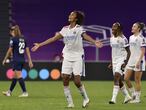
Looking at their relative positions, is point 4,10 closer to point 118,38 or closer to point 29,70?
point 29,70

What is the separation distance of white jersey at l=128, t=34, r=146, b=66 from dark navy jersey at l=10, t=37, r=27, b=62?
3527 millimetres

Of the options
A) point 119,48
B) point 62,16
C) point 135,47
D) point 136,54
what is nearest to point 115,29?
point 119,48

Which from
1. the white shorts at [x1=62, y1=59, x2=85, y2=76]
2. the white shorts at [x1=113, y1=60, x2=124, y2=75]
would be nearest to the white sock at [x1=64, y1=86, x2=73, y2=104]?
the white shorts at [x1=62, y1=59, x2=85, y2=76]

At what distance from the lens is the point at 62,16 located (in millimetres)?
30297

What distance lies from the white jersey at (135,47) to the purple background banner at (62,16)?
13.9m

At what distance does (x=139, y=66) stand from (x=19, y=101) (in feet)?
10.1

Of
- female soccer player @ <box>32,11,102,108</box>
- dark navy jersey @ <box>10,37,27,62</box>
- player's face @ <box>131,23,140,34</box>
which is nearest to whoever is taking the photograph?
female soccer player @ <box>32,11,102,108</box>

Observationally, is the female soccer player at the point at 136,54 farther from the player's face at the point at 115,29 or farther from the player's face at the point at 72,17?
the player's face at the point at 72,17

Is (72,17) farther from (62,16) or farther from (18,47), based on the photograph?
(62,16)

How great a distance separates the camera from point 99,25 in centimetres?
3030

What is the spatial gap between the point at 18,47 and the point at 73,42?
4361 millimetres

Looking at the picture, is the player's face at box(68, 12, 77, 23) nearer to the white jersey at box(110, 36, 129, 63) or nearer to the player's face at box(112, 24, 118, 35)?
the player's face at box(112, 24, 118, 35)

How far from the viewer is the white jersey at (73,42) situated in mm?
13906

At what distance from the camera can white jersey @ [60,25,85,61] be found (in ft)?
45.6
